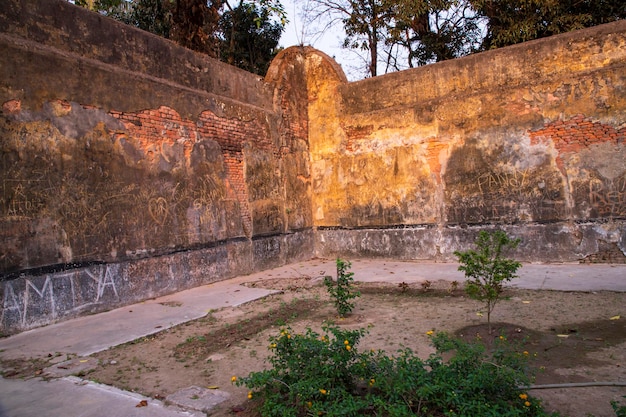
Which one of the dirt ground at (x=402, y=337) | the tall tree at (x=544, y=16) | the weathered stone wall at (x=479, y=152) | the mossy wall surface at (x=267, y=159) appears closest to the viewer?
the dirt ground at (x=402, y=337)

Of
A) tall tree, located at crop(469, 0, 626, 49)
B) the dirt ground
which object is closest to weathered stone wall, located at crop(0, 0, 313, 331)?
the dirt ground

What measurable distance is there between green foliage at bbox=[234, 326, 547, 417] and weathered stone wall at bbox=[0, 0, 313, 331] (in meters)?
3.90

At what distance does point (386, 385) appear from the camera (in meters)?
2.55

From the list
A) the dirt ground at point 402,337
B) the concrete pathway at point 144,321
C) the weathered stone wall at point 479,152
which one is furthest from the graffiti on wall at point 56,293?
the weathered stone wall at point 479,152

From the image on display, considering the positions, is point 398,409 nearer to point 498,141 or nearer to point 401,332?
point 401,332

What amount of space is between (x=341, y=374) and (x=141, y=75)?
581 cm

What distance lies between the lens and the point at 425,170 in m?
9.42

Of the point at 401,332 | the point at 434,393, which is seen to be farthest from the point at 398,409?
the point at 401,332

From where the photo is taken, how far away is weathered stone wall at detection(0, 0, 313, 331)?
5379 millimetres

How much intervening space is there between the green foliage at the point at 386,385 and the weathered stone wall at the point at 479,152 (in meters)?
6.11

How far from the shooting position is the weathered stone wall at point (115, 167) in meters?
5.38

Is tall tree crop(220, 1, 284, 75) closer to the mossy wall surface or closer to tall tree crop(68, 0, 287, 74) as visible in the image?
tall tree crop(68, 0, 287, 74)

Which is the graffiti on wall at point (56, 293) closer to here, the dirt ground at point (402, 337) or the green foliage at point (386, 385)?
the dirt ground at point (402, 337)

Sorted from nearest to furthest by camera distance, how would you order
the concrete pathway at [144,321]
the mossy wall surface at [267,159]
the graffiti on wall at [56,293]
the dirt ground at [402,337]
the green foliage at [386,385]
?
the green foliage at [386,385], the concrete pathway at [144,321], the dirt ground at [402,337], the graffiti on wall at [56,293], the mossy wall surface at [267,159]
